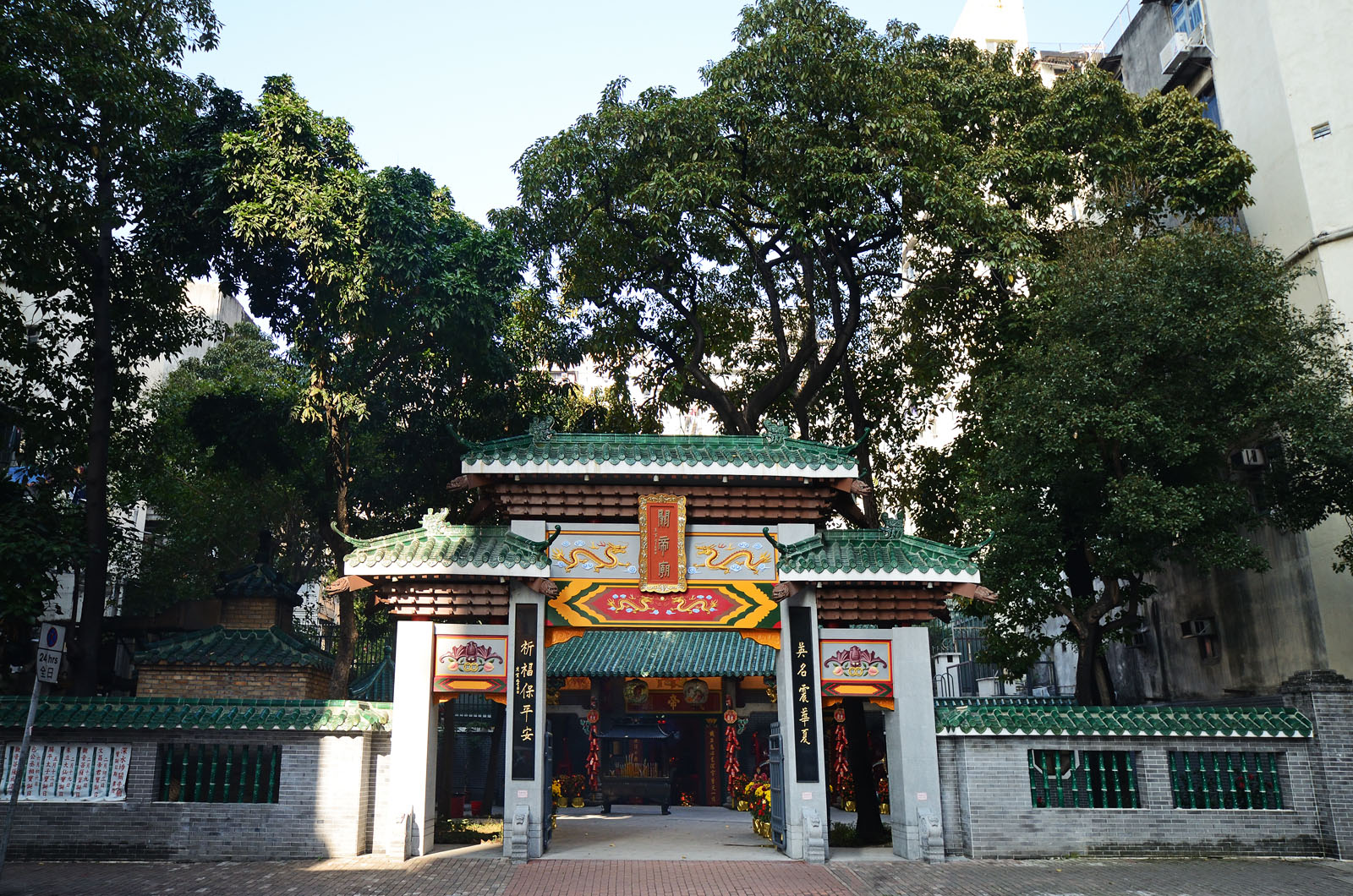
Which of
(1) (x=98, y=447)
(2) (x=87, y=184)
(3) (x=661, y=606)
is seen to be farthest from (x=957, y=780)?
(2) (x=87, y=184)

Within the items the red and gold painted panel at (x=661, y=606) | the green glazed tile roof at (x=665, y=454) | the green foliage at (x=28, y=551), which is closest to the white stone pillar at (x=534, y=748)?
the red and gold painted panel at (x=661, y=606)

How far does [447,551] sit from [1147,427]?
414 inches

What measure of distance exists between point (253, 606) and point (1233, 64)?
2230 centimetres

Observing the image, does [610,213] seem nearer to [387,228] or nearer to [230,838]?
[387,228]

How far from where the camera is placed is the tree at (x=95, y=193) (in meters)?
13.1

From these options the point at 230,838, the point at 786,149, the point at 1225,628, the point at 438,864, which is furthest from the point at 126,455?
the point at 1225,628

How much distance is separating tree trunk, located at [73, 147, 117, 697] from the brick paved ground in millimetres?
4046

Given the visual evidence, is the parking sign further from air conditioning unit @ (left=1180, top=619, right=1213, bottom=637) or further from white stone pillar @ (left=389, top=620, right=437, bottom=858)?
air conditioning unit @ (left=1180, top=619, right=1213, bottom=637)

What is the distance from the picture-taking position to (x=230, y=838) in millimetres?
12297

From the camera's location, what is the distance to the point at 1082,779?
1292 cm

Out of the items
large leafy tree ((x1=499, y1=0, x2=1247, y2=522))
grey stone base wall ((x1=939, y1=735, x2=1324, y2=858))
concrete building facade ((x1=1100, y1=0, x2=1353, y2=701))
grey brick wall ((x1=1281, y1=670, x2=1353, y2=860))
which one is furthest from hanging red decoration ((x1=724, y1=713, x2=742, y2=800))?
grey brick wall ((x1=1281, y1=670, x2=1353, y2=860))

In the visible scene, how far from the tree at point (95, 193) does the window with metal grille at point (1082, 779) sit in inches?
560

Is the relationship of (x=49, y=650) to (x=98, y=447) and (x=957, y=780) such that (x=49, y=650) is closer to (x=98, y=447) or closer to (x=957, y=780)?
(x=98, y=447)

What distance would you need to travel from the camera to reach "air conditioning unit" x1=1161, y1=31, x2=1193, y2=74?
2116 centimetres
